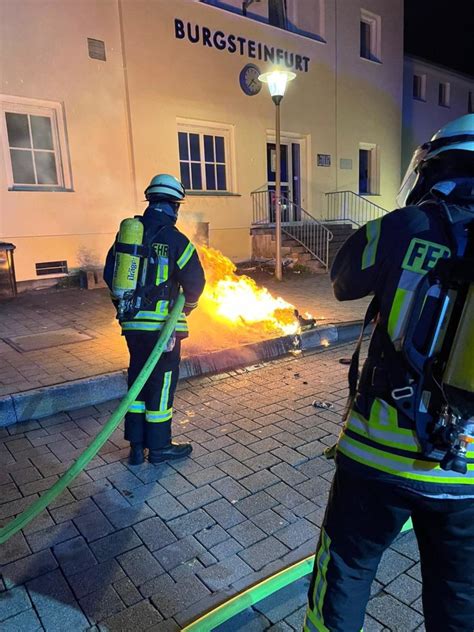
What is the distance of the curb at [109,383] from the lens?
4.24m

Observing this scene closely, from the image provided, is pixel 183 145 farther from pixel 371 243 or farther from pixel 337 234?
pixel 371 243

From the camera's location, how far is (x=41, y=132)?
980 centimetres

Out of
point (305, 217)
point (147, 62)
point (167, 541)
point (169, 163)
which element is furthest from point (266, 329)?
point (305, 217)

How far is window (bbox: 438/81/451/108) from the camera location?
65.1 feet

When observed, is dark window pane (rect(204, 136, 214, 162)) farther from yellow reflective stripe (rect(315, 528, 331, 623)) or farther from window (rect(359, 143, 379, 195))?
yellow reflective stripe (rect(315, 528, 331, 623))

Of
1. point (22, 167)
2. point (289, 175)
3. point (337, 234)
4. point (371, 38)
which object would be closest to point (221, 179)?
point (289, 175)

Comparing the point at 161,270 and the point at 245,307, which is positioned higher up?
the point at 161,270

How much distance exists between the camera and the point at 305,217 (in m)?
14.9

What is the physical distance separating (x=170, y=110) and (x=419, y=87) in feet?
41.9

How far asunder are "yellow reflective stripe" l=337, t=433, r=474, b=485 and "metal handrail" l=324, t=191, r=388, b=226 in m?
14.7

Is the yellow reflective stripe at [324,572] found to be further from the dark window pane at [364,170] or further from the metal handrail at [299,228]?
the dark window pane at [364,170]

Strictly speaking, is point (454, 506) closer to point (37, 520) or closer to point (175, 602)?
point (175, 602)

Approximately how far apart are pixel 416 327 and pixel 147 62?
11381 millimetres

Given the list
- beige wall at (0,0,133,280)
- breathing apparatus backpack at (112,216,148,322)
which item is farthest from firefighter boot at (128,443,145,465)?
beige wall at (0,0,133,280)
